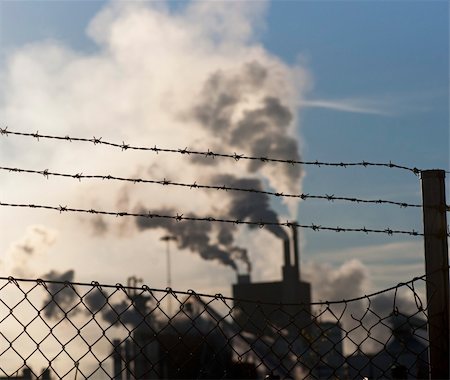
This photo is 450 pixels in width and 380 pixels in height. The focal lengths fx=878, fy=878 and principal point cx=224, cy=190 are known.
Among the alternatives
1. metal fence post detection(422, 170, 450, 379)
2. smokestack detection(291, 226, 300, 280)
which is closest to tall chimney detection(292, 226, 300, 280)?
smokestack detection(291, 226, 300, 280)

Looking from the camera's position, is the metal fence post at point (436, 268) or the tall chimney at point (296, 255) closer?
the metal fence post at point (436, 268)

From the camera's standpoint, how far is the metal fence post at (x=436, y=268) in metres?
4.60

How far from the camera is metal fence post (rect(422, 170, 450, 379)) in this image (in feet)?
15.1

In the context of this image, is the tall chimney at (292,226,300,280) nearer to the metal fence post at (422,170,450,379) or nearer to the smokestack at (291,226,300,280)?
the smokestack at (291,226,300,280)

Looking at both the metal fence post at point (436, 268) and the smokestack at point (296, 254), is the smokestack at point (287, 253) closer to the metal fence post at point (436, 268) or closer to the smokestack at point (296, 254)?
the smokestack at point (296, 254)

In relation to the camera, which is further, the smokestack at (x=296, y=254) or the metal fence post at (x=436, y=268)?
the smokestack at (x=296, y=254)

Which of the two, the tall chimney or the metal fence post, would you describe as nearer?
the metal fence post

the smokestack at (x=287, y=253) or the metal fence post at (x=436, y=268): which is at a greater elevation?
the smokestack at (x=287, y=253)

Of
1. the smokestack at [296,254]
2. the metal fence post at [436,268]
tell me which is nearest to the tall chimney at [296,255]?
the smokestack at [296,254]

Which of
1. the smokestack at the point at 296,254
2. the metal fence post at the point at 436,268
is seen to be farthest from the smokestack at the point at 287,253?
the metal fence post at the point at 436,268

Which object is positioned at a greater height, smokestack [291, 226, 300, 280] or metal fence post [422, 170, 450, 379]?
smokestack [291, 226, 300, 280]

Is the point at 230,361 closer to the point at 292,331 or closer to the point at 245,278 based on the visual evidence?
the point at 292,331

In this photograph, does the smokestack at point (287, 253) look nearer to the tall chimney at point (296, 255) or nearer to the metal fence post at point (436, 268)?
the tall chimney at point (296, 255)

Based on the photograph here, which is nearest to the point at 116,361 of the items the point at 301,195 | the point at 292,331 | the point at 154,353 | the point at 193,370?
the point at 154,353
